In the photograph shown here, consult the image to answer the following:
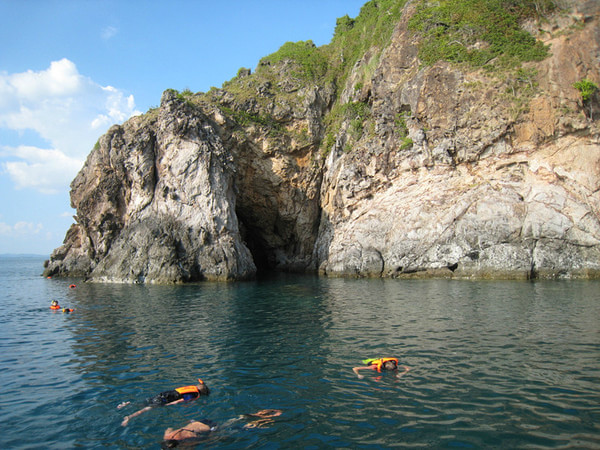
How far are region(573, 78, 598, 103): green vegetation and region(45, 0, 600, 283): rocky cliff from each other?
0.43 meters

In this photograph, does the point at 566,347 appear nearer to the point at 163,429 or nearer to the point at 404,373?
the point at 404,373

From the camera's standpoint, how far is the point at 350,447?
6840 mm

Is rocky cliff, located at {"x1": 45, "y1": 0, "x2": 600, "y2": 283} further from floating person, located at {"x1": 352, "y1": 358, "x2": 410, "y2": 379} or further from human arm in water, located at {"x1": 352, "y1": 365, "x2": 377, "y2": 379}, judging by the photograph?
human arm in water, located at {"x1": 352, "y1": 365, "x2": 377, "y2": 379}

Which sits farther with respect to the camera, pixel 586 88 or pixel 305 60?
pixel 305 60

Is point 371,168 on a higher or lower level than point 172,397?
higher

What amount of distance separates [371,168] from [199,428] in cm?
3519

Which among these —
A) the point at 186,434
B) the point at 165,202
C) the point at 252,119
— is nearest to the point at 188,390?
the point at 186,434

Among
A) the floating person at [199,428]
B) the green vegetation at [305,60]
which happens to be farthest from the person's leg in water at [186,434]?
the green vegetation at [305,60]

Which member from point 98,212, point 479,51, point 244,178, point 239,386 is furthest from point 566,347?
point 98,212

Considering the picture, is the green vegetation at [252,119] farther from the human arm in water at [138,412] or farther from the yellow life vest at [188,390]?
the human arm in water at [138,412]

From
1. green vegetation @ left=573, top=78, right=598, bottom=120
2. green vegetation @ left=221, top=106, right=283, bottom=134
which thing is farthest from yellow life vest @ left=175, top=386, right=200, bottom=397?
green vegetation @ left=221, top=106, right=283, bottom=134

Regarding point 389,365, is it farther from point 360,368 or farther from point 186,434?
point 186,434

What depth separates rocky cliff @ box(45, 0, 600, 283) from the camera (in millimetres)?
31172

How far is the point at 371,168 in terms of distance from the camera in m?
40.1
